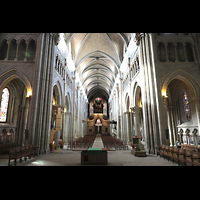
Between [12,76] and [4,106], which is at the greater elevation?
[12,76]

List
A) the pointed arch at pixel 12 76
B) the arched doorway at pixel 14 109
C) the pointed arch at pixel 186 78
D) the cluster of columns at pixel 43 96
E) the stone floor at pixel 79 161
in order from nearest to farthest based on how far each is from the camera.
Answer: the stone floor at pixel 79 161, the cluster of columns at pixel 43 96, the pointed arch at pixel 12 76, the pointed arch at pixel 186 78, the arched doorway at pixel 14 109

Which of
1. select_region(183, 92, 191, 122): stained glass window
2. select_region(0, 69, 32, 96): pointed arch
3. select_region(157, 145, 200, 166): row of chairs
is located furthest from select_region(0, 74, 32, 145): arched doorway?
select_region(183, 92, 191, 122): stained glass window

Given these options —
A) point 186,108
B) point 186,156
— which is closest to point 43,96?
point 186,156

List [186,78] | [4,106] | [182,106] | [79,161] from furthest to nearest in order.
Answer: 1. [182,106]
2. [4,106]
3. [186,78]
4. [79,161]

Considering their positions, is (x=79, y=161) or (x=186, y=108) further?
(x=186, y=108)

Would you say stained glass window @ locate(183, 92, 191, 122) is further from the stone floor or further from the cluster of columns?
the cluster of columns

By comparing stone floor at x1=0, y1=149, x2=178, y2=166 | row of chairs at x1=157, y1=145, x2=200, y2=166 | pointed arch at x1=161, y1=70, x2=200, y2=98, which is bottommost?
stone floor at x1=0, y1=149, x2=178, y2=166

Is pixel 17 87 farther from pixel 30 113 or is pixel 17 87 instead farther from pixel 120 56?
pixel 120 56

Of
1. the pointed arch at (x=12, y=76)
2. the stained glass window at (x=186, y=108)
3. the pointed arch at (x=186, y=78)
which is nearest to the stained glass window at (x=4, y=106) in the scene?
the pointed arch at (x=12, y=76)

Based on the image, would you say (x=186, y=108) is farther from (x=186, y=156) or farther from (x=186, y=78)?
(x=186, y=156)

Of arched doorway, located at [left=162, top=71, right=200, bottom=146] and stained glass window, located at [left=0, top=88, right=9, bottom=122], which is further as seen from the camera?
stained glass window, located at [left=0, top=88, right=9, bottom=122]

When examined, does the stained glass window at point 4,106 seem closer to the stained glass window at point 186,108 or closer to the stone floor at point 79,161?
the stone floor at point 79,161

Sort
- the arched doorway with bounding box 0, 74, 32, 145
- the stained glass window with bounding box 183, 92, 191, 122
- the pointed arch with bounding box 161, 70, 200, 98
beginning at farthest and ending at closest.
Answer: the arched doorway with bounding box 0, 74, 32, 145 → the stained glass window with bounding box 183, 92, 191, 122 → the pointed arch with bounding box 161, 70, 200, 98

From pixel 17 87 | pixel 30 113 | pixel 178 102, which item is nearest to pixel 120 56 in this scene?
pixel 178 102
